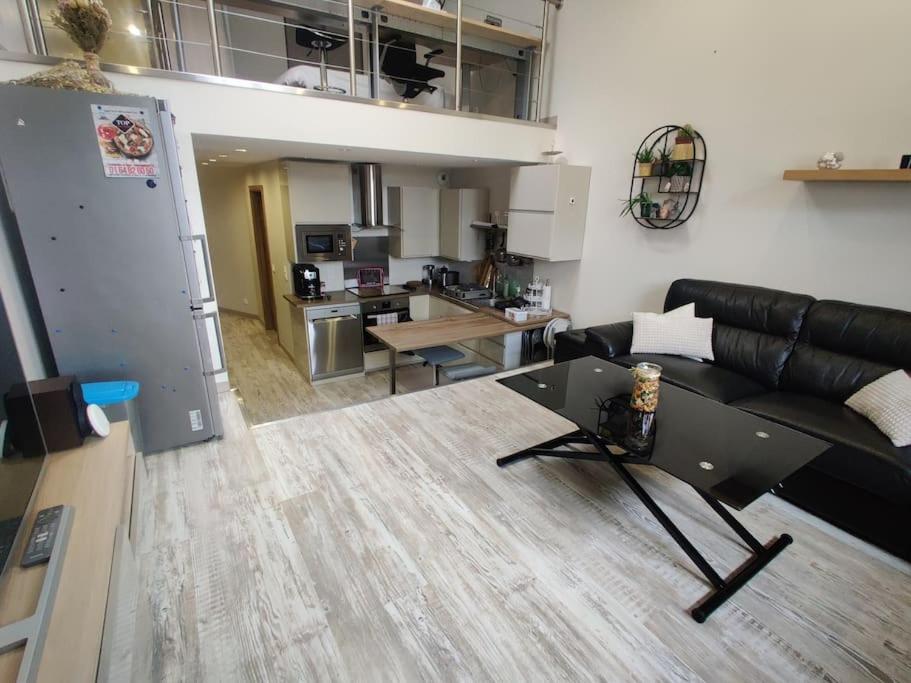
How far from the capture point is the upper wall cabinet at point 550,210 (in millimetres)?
4023

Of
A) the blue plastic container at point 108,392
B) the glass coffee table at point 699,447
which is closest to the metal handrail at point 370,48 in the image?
the blue plastic container at point 108,392

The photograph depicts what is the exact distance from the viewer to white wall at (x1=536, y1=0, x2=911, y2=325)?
99.3 inches

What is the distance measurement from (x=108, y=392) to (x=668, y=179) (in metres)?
3.98

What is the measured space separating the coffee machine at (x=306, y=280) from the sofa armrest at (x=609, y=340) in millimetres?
3130

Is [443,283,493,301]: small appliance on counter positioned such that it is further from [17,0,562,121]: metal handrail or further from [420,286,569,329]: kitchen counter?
[17,0,562,121]: metal handrail

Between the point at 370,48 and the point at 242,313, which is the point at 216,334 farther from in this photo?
the point at 242,313

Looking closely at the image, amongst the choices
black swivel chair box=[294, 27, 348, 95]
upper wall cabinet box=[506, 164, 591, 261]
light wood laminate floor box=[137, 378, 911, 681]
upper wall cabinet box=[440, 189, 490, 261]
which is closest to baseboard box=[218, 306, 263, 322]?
upper wall cabinet box=[440, 189, 490, 261]

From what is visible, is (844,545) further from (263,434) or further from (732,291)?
(263,434)

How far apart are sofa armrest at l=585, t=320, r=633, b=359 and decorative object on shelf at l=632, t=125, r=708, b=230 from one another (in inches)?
38.8

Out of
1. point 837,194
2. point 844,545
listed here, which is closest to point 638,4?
point 837,194

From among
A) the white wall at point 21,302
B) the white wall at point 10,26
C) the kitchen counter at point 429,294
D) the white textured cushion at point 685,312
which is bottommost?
the kitchen counter at point 429,294

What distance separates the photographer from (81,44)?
2.12 meters

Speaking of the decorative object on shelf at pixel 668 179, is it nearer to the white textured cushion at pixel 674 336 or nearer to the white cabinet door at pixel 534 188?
the white cabinet door at pixel 534 188

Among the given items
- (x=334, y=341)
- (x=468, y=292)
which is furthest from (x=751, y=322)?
(x=334, y=341)
